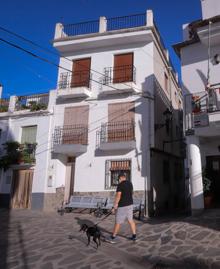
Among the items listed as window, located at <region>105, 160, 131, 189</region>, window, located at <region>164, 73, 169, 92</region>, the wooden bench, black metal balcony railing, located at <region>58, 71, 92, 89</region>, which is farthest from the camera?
window, located at <region>164, 73, 169, 92</region>

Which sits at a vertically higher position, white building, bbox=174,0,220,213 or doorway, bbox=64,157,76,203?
white building, bbox=174,0,220,213

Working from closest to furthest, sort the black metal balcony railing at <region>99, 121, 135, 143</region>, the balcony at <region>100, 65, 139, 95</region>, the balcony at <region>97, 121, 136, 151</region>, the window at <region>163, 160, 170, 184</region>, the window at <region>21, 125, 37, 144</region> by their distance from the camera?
the balcony at <region>97, 121, 136, 151</region> → the black metal balcony railing at <region>99, 121, 135, 143</region> → the balcony at <region>100, 65, 139, 95</region> → the window at <region>163, 160, 170, 184</region> → the window at <region>21, 125, 37, 144</region>

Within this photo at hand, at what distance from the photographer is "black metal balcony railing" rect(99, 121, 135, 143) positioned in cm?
1400

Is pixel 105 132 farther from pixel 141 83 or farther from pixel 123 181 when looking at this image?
pixel 123 181

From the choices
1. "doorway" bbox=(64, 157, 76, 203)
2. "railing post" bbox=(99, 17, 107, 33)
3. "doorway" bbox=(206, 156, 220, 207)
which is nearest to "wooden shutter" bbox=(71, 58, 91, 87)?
"railing post" bbox=(99, 17, 107, 33)

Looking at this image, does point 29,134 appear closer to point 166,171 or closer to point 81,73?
point 81,73

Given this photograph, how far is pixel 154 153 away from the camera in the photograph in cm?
1415

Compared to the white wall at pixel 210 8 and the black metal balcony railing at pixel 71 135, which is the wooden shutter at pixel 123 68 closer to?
the black metal balcony railing at pixel 71 135

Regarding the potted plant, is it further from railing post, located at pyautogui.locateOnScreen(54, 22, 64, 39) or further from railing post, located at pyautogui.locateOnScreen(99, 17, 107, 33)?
railing post, located at pyautogui.locateOnScreen(54, 22, 64, 39)

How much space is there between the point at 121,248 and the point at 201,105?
6640mm

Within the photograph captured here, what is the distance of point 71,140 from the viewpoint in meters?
15.0

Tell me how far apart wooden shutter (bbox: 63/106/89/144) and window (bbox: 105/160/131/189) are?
1943 millimetres

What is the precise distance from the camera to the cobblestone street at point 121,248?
577 cm

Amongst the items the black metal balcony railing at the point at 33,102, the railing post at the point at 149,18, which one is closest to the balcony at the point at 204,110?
the railing post at the point at 149,18
